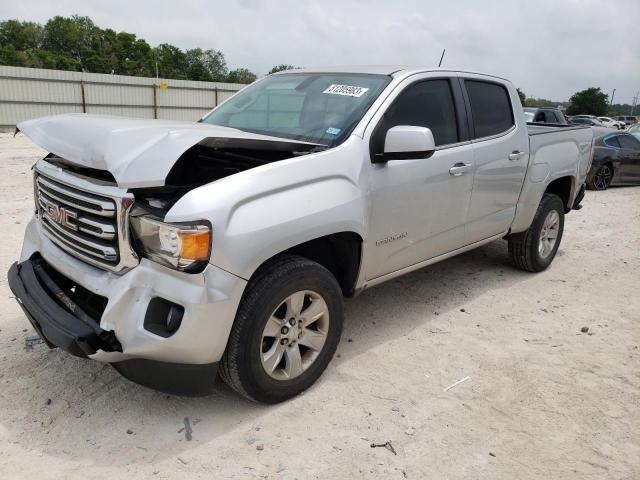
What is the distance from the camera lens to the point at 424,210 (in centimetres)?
376

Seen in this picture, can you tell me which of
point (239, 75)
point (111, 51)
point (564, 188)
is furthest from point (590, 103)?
point (564, 188)

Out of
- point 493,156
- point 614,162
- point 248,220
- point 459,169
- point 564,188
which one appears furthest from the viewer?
point 614,162

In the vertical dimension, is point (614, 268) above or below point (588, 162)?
below

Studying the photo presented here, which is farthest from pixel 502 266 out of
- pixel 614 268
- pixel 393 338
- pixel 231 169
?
pixel 231 169

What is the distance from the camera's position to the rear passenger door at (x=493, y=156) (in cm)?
430

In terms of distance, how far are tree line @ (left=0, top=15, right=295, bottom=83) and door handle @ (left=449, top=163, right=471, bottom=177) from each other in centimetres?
6615

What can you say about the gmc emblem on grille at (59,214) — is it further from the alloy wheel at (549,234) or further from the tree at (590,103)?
the tree at (590,103)

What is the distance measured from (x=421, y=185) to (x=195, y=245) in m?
1.79

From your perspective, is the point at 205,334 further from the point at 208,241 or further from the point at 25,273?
the point at 25,273

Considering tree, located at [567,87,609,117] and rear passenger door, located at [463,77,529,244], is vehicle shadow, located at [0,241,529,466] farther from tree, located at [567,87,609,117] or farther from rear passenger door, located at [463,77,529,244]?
tree, located at [567,87,609,117]

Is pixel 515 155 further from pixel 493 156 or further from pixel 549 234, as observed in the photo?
pixel 549 234

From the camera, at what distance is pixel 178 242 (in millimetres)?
2465

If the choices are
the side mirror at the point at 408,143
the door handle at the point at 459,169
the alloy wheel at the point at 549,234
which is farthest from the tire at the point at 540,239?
the side mirror at the point at 408,143

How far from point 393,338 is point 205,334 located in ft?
6.00
